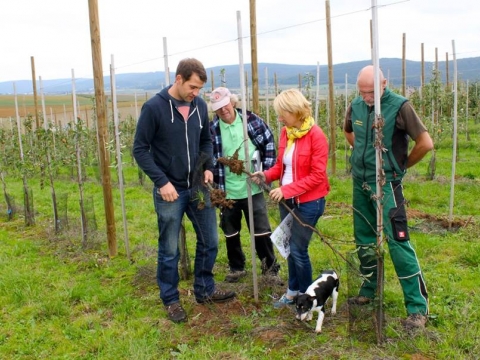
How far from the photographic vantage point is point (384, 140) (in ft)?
10.2

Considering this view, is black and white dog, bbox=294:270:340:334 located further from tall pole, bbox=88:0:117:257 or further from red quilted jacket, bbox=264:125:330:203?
tall pole, bbox=88:0:117:257

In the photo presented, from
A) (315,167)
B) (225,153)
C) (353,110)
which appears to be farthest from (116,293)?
(353,110)

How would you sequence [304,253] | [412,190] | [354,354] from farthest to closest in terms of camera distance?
[412,190] < [304,253] < [354,354]

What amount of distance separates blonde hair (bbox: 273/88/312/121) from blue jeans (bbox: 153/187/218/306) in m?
1.00

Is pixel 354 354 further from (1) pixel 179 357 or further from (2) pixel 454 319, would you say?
(1) pixel 179 357

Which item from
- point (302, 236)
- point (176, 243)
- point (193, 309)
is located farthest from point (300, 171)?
point (193, 309)

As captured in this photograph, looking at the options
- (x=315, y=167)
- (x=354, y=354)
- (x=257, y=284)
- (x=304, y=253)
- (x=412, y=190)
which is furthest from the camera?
(x=412, y=190)

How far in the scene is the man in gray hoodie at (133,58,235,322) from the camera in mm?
3338

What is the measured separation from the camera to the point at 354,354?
2953 millimetres

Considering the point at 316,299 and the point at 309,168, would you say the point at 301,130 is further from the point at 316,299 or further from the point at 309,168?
the point at 316,299

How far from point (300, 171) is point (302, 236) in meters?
0.49

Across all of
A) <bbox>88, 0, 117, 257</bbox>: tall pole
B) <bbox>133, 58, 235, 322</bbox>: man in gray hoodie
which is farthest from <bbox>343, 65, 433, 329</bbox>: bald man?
<bbox>88, 0, 117, 257</bbox>: tall pole

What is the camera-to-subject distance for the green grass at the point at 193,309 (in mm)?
3119

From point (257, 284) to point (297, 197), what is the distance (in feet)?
3.55
